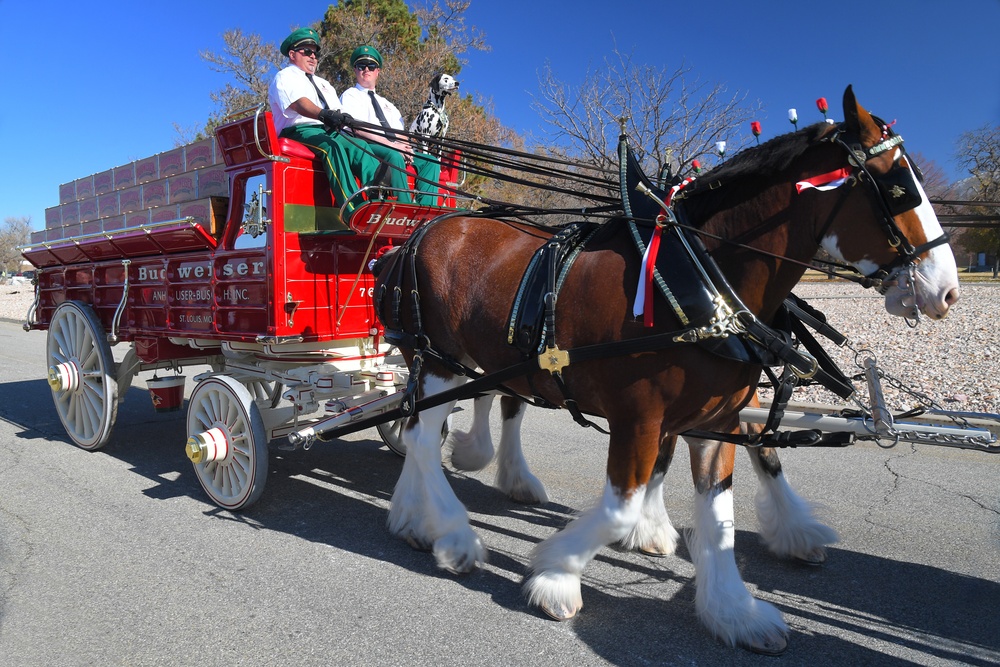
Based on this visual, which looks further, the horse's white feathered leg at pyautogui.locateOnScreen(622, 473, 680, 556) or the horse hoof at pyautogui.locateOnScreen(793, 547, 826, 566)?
the horse's white feathered leg at pyautogui.locateOnScreen(622, 473, 680, 556)

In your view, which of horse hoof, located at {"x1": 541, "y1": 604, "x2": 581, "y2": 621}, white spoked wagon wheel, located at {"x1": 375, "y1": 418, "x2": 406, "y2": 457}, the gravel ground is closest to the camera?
horse hoof, located at {"x1": 541, "y1": 604, "x2": 581, "y2": 621}

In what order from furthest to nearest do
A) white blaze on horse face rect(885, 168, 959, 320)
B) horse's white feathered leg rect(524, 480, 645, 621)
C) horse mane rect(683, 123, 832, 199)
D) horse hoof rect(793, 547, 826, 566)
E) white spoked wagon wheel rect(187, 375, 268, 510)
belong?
white spoked wagon wheel rect(187, 375, 268, 510) < horse hoof rect(793, 547, 826, 566) < horse's white feathered leg rect(524, 480, 645, 621) < horse mane rect(683, 123, 832, 199) < white blaze on horse face rect(885, 168, 959, 320)

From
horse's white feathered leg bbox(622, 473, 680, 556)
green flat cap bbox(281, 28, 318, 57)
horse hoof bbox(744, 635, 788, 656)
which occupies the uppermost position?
green flat cap bbox(281, 28, 318, 57)

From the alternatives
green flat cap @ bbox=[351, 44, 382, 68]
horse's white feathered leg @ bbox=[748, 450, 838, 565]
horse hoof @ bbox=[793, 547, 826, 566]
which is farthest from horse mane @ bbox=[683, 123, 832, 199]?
green flat cap @ bbox=[351, 44, 382, 68]

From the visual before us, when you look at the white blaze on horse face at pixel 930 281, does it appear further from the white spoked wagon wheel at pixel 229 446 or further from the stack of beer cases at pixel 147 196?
the stack of beer cases at pixel 147 196

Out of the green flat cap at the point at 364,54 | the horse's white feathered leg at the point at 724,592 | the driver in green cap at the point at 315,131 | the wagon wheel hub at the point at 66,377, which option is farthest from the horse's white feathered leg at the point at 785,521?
the wagon wheel hub at the point at 66,377

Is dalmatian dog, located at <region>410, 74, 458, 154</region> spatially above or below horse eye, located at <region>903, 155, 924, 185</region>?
above

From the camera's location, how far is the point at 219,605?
10.6 feet

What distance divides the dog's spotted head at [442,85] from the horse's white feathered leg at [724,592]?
3.24 meters

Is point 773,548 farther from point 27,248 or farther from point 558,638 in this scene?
point 27,248

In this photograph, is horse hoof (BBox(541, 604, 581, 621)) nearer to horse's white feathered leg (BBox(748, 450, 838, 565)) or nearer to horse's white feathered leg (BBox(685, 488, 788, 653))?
horse's white feathered leg (BBox(685, 488, 788, 653))

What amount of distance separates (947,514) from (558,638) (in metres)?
2.76

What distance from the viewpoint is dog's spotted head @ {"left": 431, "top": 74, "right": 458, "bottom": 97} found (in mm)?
4836

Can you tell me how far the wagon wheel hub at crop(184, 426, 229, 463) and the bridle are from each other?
3750 mm
